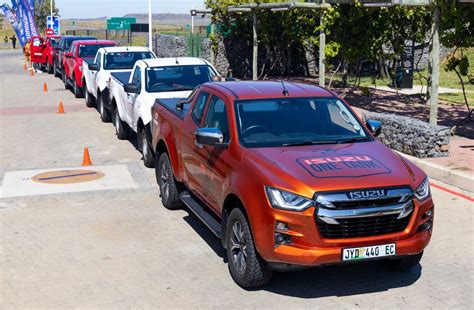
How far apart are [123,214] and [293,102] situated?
323 cm

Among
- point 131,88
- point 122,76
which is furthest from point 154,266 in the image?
point 122,76

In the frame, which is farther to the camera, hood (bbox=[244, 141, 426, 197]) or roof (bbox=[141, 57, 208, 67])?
roof (bbox=[141, 57, 208, 67])

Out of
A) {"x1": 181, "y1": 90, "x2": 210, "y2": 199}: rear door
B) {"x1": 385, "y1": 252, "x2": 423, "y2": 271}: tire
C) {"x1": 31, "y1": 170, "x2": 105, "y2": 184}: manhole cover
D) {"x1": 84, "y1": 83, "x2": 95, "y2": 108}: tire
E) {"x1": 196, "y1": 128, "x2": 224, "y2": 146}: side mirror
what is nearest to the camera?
{"x1": 385, "y1": 252, "x2": 423, "y2": 271}: tire

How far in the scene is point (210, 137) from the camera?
288 inches

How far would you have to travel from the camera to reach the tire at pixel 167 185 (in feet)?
31.7

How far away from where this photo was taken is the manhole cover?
11.8 metres

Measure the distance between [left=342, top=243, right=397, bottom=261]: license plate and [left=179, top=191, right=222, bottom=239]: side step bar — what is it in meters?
1.62

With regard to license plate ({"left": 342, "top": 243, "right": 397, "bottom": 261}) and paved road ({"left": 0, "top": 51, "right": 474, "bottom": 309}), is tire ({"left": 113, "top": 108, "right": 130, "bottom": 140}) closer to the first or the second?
paved road ({"left": 0, "top": 51, "right": 474, "bottom": 309})

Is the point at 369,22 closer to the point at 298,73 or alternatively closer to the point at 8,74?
the point at 298,73

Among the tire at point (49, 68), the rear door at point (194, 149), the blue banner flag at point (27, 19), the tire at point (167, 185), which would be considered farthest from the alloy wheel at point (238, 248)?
the blue banner flag at point (27, 19)

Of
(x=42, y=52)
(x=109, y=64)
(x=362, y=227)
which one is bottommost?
(x=362, y=227)

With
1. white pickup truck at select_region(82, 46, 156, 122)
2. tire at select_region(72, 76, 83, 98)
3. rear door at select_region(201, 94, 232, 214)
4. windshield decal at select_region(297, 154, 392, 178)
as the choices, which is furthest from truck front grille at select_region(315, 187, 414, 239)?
tire at select_region(72, 76, 83, 98)

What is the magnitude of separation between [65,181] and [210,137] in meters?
5.22

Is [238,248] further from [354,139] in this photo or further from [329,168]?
[354,139]
